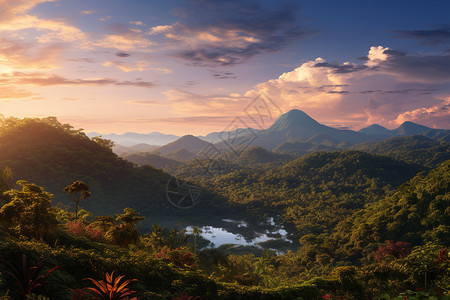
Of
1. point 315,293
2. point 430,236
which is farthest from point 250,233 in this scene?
point 315,293

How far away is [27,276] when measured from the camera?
4.37 metres

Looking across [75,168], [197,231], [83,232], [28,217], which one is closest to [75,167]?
[75,168]

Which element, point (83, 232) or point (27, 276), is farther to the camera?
point (83, 232)

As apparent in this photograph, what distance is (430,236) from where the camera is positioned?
31688 millimetres

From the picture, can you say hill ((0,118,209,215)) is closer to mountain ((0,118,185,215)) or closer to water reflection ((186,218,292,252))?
mountain ((0,118,185,215))

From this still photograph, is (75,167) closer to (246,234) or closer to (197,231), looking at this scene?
(246,234)

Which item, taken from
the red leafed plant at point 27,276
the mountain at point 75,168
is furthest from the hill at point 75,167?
the red leafed plant at point 27,276

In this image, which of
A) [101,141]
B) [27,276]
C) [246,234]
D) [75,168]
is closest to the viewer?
[27,276]

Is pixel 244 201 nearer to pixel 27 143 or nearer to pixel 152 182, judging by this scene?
pixel 152 182

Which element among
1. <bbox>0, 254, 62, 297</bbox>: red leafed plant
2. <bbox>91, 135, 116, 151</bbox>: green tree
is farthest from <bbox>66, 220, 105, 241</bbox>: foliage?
<bbox>91, 135, 116, 151</bbox>: green tree

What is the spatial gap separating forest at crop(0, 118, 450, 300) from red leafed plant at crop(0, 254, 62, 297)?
32 millimetres

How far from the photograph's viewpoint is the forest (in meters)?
5.48

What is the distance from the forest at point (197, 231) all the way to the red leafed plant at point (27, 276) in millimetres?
32

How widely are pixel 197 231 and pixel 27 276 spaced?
26.0 m
